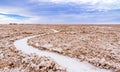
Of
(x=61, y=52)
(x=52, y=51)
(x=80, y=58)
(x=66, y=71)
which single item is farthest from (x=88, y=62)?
(x=52, y=51)

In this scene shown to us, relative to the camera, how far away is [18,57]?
25375mm

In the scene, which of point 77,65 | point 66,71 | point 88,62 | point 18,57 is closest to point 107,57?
point 88,62

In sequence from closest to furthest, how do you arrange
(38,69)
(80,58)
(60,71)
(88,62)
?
(60,71) < (38,69) < (88,62) < (80,58)

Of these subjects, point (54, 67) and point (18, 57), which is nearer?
point (54, 67)

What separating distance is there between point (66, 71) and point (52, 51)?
34.4 ft

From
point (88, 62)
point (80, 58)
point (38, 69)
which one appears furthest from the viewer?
point (80, 58)

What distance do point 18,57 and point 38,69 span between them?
604 centimetres

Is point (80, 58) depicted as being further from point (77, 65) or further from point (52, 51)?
point (52, 51)

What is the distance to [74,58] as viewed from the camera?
79.2 feet

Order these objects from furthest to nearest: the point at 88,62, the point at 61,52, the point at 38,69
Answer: the point at 61,52 → the point at 88,62 → the point at 38,69

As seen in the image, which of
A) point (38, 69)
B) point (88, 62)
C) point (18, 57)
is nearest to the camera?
point (38, 69)

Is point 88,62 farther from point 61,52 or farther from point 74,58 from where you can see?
point 61,52

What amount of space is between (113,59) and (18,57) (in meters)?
10.6

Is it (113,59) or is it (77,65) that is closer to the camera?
(77,65)
